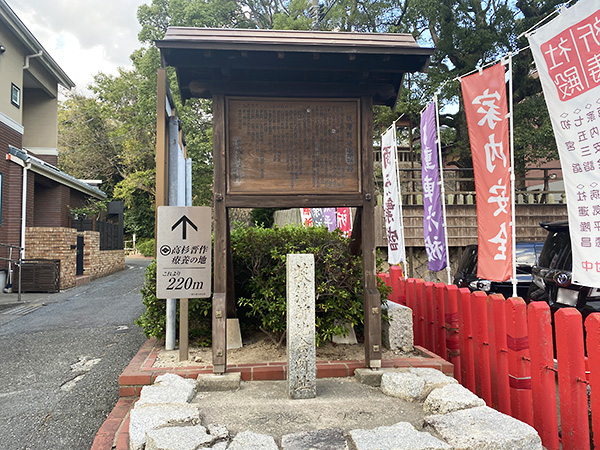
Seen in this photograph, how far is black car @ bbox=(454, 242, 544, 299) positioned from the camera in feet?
24.1

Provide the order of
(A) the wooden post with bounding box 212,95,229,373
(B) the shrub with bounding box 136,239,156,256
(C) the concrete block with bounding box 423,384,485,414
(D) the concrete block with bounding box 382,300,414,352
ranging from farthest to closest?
(B) the shrub with bounding box 136,239,156,256, (D) the concrete block with bounding box 382,300,414,352, (A) the wooden post with bounding box 212,95,229,373, (C) the concrete block with bounding box 423,384,485,414

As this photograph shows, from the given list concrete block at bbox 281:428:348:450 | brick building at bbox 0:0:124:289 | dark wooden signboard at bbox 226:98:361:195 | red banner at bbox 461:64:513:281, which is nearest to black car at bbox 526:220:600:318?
red banner at bbox 461:64:513:281

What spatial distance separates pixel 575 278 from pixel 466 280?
3.67 m

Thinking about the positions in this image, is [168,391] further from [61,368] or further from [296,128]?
[296,128]

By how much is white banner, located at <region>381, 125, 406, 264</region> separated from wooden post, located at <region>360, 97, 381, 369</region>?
209 inches

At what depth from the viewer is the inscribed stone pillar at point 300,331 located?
3.63m

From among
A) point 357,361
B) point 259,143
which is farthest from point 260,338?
point 259,143

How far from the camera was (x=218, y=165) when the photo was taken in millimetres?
4227

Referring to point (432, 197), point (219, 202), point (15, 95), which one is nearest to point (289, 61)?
point (219, 202)

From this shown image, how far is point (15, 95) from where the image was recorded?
1423cm

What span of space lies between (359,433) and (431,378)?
1.31 m

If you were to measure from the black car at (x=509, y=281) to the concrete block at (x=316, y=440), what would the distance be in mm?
5507

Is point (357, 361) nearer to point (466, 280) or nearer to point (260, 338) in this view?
point (260, 338)

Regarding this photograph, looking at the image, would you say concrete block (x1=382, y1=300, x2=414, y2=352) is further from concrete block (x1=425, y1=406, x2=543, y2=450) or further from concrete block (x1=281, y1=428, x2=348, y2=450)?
concrete block (x1=281, y1=428, x2=348, y2=450)
